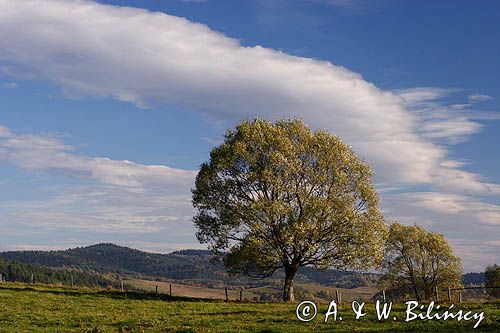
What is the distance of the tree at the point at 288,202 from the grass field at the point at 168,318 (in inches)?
350

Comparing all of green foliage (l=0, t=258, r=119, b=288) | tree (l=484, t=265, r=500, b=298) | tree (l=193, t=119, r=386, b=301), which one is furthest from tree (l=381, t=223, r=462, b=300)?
green foliage (l=0, t=258, r=119, b=288)

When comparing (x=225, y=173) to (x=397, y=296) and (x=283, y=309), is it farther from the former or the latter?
(x=397, y=296)

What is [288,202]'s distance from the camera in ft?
186

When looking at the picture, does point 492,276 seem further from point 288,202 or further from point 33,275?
point 33,275

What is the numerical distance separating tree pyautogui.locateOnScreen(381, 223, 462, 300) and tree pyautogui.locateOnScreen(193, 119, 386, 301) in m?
37.9

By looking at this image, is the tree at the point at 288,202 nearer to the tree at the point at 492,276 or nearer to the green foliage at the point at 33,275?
the tree at the point at 492,276

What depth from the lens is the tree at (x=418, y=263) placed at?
91.1 metres

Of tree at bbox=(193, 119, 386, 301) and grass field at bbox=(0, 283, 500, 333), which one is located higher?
tree at bbox=(193, 119, 386, 301)

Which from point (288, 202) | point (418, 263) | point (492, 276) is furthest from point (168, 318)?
point (492, 276)

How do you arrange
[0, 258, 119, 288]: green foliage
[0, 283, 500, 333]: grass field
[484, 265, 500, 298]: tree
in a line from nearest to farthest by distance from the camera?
[0, 283, 500, 333]: grass field
[484, 265, 500, 298]: tree
[0, 258, 119, 288]: green foliage

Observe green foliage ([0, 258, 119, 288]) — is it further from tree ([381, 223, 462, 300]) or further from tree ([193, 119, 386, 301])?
tree ([193, 119, 386, 301])

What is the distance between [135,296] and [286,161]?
2142cm

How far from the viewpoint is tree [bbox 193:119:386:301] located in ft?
183

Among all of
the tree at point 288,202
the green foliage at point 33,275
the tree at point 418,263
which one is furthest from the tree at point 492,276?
the green foliage at point 33,275
